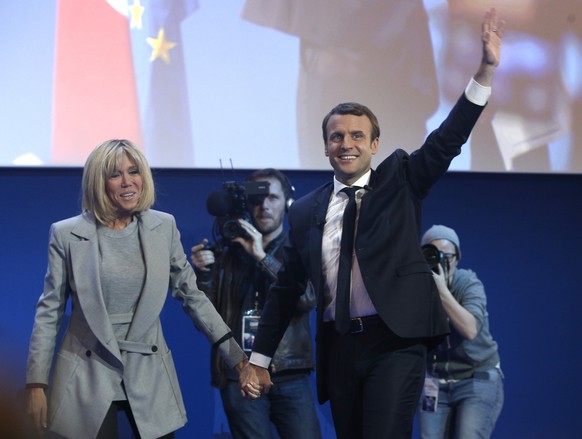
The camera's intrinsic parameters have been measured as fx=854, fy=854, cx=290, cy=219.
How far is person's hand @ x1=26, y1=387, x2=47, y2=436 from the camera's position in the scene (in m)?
3.27

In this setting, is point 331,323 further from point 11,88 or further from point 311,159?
point 11,88

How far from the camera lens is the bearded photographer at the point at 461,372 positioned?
14.8 feet

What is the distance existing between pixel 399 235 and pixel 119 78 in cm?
246

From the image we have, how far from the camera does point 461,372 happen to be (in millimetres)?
4625

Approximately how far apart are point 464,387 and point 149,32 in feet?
8.87

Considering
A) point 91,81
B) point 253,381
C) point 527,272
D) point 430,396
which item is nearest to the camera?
point 253,381

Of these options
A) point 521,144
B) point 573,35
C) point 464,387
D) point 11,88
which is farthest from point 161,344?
point 573,35

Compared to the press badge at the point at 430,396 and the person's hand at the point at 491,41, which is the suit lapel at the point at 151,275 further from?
the press badge at the point at 430,396

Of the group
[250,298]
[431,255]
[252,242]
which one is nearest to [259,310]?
[250,298]

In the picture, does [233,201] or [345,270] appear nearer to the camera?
[345,270]

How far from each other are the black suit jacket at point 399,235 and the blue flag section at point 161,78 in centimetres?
174

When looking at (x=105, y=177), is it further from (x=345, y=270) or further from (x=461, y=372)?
(x=461, y=372)

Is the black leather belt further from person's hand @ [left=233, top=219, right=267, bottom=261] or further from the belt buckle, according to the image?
person's hand @ [left=233, top=219, right=267, bottom=261]

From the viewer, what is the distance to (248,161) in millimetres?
5125
